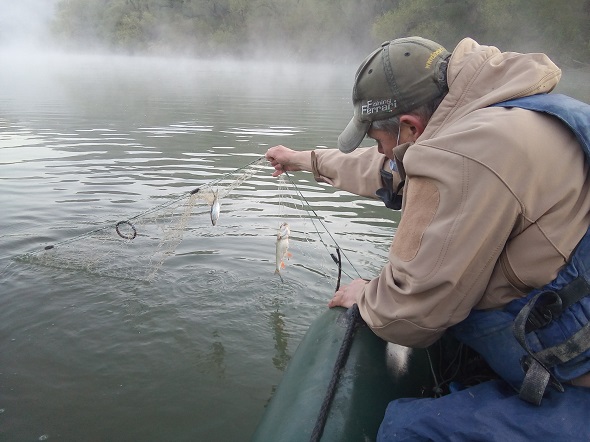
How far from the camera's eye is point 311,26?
7112 cm

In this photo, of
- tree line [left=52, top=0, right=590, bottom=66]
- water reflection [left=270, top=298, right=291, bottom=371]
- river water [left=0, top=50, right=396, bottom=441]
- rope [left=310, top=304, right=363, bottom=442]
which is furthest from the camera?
tree line [left=52, top=0, right=590, bottom=66]

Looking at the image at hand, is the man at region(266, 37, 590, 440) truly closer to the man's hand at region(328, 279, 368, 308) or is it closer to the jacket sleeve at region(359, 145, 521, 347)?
the jacket sleeve at region(359, 145, 521, 347)

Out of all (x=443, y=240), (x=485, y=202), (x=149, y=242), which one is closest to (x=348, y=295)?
(x=443, y=240)

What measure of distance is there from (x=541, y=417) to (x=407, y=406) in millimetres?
502

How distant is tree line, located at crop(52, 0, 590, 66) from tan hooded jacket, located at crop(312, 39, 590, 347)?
39.7 m

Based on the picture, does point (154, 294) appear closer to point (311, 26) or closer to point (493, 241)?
point (493, 241)

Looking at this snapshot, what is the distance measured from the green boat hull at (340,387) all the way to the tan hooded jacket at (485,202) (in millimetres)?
471

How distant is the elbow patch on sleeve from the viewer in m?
2.03

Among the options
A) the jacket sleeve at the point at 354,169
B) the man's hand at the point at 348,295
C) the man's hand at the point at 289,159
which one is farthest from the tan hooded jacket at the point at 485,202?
the man's hand at the point at 289,159

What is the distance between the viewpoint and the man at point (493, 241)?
1864 millimetres

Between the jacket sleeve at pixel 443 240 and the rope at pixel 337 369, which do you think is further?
the rope at pixel 337 369

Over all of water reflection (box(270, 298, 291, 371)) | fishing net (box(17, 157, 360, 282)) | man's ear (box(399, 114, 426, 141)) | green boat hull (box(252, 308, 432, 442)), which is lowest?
water reflection (box(270, 298, 291, 371))

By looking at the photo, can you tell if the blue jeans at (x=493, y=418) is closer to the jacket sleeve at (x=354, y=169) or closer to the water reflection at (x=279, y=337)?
the jacket sleeve at (x=354, y=169)

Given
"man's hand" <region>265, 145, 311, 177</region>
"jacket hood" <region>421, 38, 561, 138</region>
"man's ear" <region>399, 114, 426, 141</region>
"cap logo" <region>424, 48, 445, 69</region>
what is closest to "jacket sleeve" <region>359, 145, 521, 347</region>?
"jacket hood" <region>421, 38, 561, 138</region>
